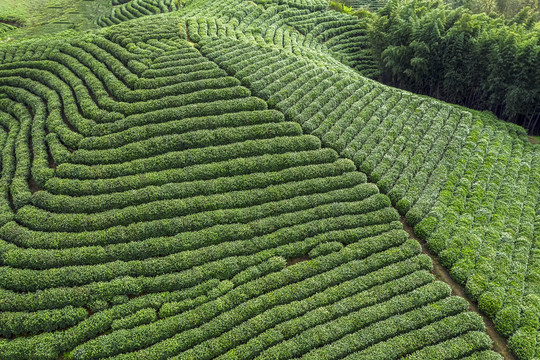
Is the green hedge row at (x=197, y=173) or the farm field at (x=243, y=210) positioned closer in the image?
the farm field at (x=243, y=210)

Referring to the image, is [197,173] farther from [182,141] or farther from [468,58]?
[468,58]

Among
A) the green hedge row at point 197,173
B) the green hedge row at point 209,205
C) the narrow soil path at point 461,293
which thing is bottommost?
the narrow soil path at point 461,293

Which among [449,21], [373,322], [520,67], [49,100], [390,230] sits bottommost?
[373,322]

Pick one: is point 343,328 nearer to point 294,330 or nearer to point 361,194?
point 294,330

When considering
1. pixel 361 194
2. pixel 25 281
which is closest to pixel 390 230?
pixel 361 194

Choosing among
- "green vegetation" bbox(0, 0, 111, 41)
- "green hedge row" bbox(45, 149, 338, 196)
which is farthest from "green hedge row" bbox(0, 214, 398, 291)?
"green vegetation" bbox(0, 0, 111, 41)

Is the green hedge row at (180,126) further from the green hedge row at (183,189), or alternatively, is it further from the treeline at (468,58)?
the treeline at (468,58)

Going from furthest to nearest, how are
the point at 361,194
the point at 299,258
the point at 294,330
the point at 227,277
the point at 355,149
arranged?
the point at 355,149
the point at 361,194
the point at 299,258
the point at 227,277
the point at 294,330

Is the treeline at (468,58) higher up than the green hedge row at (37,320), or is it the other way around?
the treeline at (468,58)

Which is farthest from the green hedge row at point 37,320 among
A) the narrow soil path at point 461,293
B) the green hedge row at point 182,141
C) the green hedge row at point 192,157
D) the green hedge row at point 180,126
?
the narrow soil path at point 461,293
